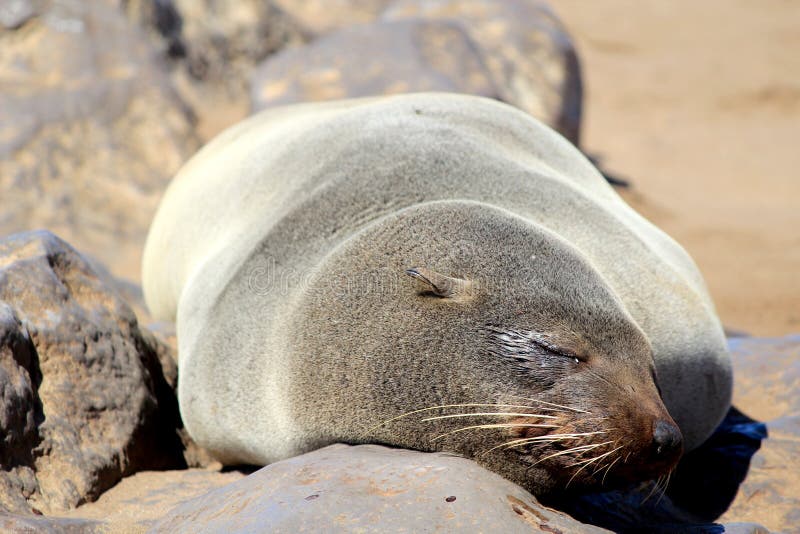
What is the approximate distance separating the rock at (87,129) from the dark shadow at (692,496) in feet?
13.2

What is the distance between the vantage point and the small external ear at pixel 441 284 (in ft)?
7.93

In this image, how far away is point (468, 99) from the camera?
4.02m

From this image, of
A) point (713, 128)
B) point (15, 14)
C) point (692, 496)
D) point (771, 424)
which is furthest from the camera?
point (713, 128)

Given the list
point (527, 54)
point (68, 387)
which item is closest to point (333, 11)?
point (527, 54)

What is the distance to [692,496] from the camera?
126 inches

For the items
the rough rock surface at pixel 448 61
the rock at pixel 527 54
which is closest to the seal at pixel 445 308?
the rough rock surface at pixel 448 61

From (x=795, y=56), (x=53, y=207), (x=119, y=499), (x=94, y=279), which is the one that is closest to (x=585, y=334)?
(x=119, y=499)

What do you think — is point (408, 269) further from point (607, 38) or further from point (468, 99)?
point (607, 38)

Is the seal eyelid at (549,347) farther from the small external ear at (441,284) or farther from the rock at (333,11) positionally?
the rock at (333,11)

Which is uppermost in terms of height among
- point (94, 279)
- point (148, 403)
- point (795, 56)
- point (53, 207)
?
point (94, 279)

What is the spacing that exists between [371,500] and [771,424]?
Result: 2.04 metres

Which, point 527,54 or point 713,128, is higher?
point 527,54

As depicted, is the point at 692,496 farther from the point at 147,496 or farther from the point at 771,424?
the point at 147,496

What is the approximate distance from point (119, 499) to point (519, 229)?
4.54 ft
